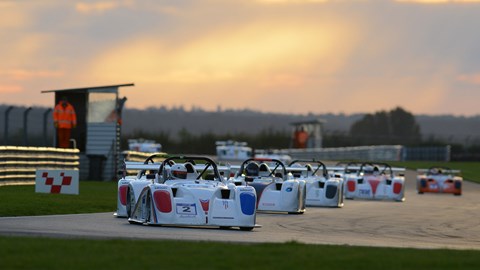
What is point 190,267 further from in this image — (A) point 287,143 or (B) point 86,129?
(A) point 287,143

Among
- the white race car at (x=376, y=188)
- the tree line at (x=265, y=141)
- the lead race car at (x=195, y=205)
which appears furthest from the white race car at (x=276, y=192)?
the tree line at (x=265, y=141)

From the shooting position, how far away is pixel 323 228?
23.1 metres

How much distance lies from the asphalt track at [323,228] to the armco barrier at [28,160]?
890 cm

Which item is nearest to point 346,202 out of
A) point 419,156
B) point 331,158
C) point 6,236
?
point 6,236

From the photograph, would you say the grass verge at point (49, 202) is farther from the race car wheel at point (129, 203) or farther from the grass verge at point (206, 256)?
the grass verge at point (206, 256)

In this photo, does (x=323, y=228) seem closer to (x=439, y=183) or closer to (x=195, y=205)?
(x=195, y=205)

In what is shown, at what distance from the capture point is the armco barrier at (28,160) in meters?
35.1

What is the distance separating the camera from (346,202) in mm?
37219

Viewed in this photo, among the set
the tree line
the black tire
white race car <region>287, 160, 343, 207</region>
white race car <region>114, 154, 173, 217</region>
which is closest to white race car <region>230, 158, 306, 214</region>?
white race car <region>114, 154, 173, 217</region>

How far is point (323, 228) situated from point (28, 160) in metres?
16.2

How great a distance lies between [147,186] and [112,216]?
3.29m

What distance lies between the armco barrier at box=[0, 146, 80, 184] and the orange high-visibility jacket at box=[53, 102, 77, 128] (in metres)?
0.83

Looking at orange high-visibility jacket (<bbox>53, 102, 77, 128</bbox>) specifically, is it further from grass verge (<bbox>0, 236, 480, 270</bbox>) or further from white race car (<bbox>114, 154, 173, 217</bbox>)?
grass verge (<bbox>0, 236, 480, 270</bbox>)

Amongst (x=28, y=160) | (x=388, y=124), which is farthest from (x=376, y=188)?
(x=388, y=124)
